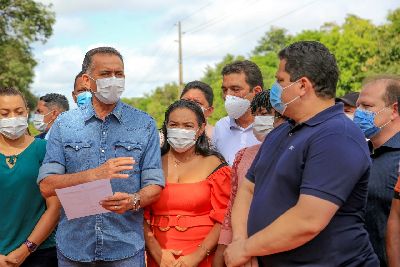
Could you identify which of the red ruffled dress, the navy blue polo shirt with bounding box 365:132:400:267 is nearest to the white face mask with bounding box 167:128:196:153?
the red ruffled dress

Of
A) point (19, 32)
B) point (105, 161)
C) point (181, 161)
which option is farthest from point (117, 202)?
point (19, 32)

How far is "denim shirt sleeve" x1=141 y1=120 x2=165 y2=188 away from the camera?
3.86 m

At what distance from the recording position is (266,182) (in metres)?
3.07

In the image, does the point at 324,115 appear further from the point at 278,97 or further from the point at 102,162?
the point at 102,162

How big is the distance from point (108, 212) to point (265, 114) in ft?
4.37

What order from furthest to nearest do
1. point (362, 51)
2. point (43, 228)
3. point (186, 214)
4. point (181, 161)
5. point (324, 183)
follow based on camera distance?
point (362, 51), point (181, 161), point (186, 214), point (43, 228), point (324, 183)

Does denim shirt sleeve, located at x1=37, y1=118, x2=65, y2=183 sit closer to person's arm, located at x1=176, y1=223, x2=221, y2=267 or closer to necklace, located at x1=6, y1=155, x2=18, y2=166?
necklace, located at x1=6, y1=155, x2=18, y2=166

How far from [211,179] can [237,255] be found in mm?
1241

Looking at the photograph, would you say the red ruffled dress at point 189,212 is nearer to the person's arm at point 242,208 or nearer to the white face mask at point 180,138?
the white face mask at point 180,138

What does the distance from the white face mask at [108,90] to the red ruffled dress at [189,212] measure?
0.81 m

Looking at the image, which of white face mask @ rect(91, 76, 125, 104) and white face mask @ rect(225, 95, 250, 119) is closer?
white face mask @ rect(91, 76, 125, 104)

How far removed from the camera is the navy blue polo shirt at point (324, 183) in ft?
9.04

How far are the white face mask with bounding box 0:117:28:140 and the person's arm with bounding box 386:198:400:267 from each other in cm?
268

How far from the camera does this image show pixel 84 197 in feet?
11.7
